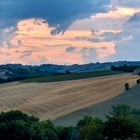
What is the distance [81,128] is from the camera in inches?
3194

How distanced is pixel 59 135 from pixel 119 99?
36.8 metres

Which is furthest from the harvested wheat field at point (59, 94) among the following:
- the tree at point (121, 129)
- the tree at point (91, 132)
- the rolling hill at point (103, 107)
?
the tree at point (121, 129)

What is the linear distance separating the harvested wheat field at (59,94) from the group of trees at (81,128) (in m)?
18.3

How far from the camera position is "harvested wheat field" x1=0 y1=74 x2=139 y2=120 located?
127375mm

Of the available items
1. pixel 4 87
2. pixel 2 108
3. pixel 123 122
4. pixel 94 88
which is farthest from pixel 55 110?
pixel 123 122

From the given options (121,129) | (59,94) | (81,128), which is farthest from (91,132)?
(59,94)

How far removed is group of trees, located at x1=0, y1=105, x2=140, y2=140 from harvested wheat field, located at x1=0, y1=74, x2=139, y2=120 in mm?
18288

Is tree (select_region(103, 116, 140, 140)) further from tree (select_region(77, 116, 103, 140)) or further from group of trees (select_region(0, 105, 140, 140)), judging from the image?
tree (select_region(77, 116, 103, 140))

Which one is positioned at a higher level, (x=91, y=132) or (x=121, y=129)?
(x=121, y=129)

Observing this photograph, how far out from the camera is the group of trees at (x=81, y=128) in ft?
229

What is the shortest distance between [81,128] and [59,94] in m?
64.3

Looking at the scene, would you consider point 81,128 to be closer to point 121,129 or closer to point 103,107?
point 121,129

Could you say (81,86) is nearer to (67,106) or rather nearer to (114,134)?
(67,106)

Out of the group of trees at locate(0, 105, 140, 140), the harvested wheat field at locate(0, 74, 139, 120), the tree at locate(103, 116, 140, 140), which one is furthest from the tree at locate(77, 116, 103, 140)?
the harvested wheat field at locate(0, 74, 139, 120)
